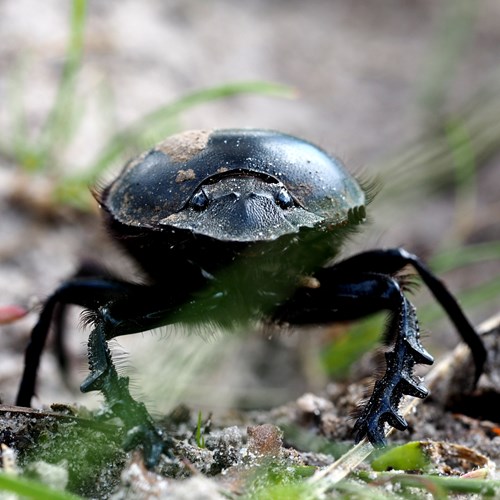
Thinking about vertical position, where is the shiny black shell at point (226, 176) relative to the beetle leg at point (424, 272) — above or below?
above

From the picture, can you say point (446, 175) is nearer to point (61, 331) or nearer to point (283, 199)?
point (61, 331)

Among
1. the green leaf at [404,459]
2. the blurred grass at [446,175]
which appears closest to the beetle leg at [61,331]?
the blurred grass at [446,175]

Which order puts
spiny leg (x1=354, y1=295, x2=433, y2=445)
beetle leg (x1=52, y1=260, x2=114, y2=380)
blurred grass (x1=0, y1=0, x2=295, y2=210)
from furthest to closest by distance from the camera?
blurred grass (x1=0, y1=0, x2=295, y2=210), beetle leg (x1=52, y1=260, x2=114, y2=380), spiny leg (x1=354, y1=295, x2=433, y2=445)

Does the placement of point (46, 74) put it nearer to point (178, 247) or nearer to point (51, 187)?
point (51, 187)

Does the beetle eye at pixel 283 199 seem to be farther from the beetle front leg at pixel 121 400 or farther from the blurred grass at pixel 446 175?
the blurred grass at pixel 446 175

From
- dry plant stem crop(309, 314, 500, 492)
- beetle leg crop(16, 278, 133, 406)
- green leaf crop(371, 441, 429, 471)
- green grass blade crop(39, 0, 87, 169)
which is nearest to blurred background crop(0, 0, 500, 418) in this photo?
green grass blade crop(39, 0, 87, 169)

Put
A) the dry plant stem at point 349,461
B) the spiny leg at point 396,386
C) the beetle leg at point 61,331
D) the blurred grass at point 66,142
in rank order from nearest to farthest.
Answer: the dry plant stem at point 349,461 < the spiny leg at point 396,386 < the beetle leg at point 61,331 < the blurred grass at point 66,142

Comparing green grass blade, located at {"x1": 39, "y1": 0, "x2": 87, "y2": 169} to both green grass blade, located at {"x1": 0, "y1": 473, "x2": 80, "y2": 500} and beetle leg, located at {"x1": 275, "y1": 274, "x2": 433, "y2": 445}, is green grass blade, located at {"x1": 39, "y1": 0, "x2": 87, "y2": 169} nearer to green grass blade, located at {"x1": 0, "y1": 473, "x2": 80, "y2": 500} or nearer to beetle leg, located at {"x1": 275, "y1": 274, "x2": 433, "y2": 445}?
beetle leg, located at {"x1": 275, "y1": 274, "x2": 433, "y2": 445}
